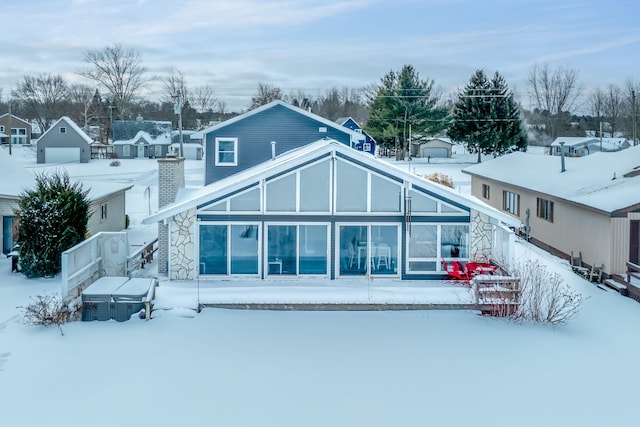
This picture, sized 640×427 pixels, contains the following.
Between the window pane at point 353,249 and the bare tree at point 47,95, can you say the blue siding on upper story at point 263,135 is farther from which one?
the bare tree at point 47,95

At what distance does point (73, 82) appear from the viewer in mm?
77938

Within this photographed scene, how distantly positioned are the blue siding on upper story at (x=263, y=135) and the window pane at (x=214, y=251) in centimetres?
802

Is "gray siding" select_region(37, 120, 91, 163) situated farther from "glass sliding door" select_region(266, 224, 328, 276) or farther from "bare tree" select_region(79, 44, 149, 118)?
"glass sliding door" select_region(266, 224, 328, 276)

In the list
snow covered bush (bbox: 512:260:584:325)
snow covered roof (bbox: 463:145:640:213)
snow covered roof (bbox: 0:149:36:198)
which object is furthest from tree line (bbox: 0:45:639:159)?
snow covered bush (bbox: 512:260:584:325)

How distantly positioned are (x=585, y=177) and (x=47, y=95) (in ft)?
240

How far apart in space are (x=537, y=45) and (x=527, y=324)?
29.3m

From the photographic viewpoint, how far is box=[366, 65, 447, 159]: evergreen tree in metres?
53.1

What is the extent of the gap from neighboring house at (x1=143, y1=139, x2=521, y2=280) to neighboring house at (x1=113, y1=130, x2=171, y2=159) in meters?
50.6

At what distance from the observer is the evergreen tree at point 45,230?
50.8 feet

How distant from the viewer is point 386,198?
14609mm

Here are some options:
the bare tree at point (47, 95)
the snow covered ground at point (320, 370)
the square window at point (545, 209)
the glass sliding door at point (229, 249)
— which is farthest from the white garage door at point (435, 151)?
the snow covered ground at point (320, 370)

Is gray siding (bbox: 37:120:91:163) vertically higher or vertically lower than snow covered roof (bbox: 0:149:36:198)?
higher

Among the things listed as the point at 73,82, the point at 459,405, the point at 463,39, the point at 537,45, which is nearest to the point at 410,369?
the point at 459,405

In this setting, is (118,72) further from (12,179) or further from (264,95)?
(12,179)
